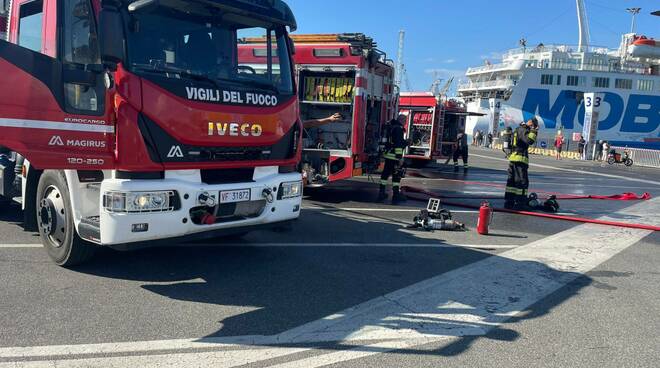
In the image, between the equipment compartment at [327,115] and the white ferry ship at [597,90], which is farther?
the white ferry ship at [597,90]

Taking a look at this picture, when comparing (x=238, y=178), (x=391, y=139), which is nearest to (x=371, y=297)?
(x=238, y=178)

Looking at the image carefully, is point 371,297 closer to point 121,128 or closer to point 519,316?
point 519,316

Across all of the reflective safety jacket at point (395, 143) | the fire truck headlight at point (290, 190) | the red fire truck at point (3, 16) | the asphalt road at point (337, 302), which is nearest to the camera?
the asphalt road at point (337, 302)

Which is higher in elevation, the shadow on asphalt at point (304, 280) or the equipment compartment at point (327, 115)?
the equipment compartment at point (327, 115)

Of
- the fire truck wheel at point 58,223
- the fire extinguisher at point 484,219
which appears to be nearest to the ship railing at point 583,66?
the fire extinguisher at point 484,219

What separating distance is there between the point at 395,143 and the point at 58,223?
23.5ft

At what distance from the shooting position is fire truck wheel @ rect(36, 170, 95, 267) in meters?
4.66

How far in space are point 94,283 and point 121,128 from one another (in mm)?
1526

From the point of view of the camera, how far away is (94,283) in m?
4.65

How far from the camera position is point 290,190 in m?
5.42

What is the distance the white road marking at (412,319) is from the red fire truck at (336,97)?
168 inches

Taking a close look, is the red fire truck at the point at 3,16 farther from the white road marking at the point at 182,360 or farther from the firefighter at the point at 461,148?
the firefighter at the point at 461,148

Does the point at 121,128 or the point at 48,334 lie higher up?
the point at 121,128

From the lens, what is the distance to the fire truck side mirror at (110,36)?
12.8ft
